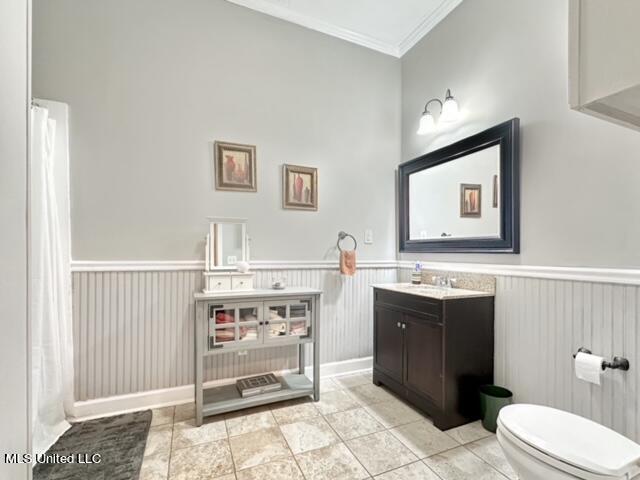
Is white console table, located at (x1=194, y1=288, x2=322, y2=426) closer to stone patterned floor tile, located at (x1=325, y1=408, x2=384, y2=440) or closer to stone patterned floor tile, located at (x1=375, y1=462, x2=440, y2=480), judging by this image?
stone patterned floor tile, located at (x1=325, y1=408, x2=384, y2=440)

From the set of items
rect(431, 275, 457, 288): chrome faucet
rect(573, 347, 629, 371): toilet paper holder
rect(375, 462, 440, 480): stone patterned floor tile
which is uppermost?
rect(431, 275, 457, 288): chrome faucet

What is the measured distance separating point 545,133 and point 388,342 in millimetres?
1741

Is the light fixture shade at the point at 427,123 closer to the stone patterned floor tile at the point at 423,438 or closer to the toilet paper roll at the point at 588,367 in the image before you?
the toilet paper roll at the point at 588,367

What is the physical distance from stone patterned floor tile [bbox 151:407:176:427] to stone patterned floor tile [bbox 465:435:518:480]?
184cm

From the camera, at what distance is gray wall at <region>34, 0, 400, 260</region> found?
2053 millimetres

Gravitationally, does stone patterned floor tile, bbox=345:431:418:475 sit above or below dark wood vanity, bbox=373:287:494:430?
below

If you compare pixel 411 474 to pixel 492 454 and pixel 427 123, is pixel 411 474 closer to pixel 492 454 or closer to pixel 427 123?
pixel 492 454

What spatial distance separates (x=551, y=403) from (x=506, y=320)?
49 centimetres

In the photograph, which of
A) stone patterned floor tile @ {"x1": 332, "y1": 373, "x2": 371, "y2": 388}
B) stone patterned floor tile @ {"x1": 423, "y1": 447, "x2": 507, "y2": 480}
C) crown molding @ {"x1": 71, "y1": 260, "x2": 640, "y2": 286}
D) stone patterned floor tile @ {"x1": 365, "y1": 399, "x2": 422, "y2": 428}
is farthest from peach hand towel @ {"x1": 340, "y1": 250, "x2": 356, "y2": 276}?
stone patterned floor tile @ {"x1": 423, "y1": 447, "x2": 507, "y2": 480}

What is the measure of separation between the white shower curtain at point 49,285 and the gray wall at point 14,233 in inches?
33.3

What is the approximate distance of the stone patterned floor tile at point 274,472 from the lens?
1.50m

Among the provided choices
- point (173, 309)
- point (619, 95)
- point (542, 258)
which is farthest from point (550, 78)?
point (173, 309)

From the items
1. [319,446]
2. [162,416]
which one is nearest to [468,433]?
[319,446]

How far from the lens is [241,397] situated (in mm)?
2139
